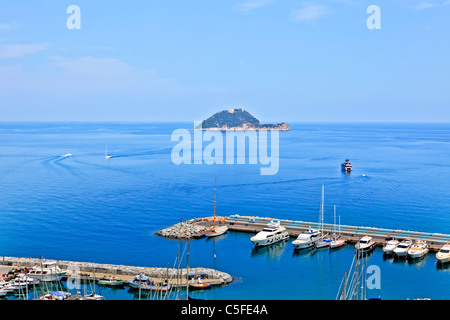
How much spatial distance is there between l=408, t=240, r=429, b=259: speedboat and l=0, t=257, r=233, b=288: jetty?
43.5 feet

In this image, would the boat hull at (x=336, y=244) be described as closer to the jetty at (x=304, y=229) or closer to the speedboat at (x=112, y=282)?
the jetty at (x=304, y=229)

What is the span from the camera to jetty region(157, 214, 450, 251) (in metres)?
34.7

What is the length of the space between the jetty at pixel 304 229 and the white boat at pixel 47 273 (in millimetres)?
10973

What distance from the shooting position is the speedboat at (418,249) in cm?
3095

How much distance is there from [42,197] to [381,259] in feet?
131

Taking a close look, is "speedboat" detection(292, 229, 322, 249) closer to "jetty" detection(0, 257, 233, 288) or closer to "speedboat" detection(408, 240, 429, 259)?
"speedboat" detection(408, 240, 429, 259)

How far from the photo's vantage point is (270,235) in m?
35.4

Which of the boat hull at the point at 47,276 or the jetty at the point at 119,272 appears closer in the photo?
the jetty at the point at 119,272

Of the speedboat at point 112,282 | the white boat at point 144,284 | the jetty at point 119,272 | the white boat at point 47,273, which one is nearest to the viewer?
the white boat at point 144,284

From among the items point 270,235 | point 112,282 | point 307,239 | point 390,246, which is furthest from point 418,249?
point 112,282

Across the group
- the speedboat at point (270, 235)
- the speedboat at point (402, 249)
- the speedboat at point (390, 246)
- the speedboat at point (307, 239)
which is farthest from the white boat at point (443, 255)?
the speedboat at point (270, 235)
